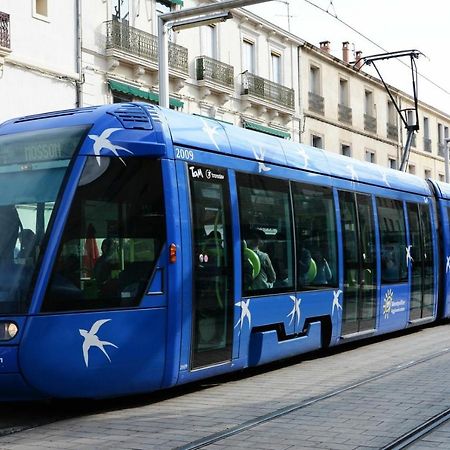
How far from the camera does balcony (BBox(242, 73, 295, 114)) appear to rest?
26234 millimetres

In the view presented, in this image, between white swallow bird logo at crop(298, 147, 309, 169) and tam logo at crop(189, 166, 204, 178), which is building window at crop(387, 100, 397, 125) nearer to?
white swallow bird logo at crop(298, 147, 309, 169)

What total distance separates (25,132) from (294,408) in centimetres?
350

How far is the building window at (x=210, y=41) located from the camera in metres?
24.7

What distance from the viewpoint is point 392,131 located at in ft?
122

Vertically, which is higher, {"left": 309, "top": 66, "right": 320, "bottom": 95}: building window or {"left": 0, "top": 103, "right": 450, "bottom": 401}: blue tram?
{"left": 309, "top": 66, "right": 320, "bottom": 95}: building window

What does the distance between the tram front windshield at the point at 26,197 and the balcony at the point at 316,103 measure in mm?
23441

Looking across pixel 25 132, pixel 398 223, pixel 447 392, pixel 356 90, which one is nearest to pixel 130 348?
pixel 25 132

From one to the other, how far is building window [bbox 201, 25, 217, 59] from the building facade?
0.14ft

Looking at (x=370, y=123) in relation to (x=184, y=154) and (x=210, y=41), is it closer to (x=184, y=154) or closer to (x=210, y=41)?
(x=210, y=41)

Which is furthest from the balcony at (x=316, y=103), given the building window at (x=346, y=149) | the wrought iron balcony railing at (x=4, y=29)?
the wrought iron balcony railing at (x=4, y=29)

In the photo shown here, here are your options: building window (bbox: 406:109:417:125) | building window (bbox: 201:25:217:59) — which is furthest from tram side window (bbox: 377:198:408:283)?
building window (bbox: 406:109:417:125)

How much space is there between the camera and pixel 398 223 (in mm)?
12898

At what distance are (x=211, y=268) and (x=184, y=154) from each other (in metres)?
1.12

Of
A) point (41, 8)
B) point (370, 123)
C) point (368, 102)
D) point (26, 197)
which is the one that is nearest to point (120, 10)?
point (41, 8)
